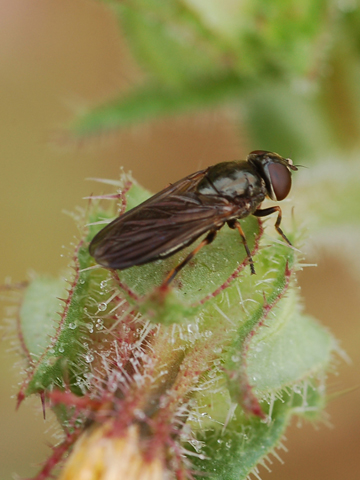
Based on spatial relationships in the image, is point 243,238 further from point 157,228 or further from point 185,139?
point 185,139

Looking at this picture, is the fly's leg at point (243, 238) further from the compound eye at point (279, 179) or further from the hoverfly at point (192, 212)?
the compound eye at point (279, 179)

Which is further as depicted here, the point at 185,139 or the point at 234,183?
the point at 185,139

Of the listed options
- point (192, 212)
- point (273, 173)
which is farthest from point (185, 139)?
point (192, 212)

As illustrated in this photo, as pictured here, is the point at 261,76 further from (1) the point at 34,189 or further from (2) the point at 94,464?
(1) the point at 34,189

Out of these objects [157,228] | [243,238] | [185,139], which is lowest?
[243,238]

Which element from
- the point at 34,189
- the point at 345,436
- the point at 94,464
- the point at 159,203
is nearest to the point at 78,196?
the point at 34,189

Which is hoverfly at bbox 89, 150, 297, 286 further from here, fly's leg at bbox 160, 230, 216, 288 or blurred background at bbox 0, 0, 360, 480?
blurred background at bbox 0, 0, 360, 480

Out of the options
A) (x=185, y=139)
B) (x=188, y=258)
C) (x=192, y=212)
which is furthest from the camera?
(x=185, y=139)
